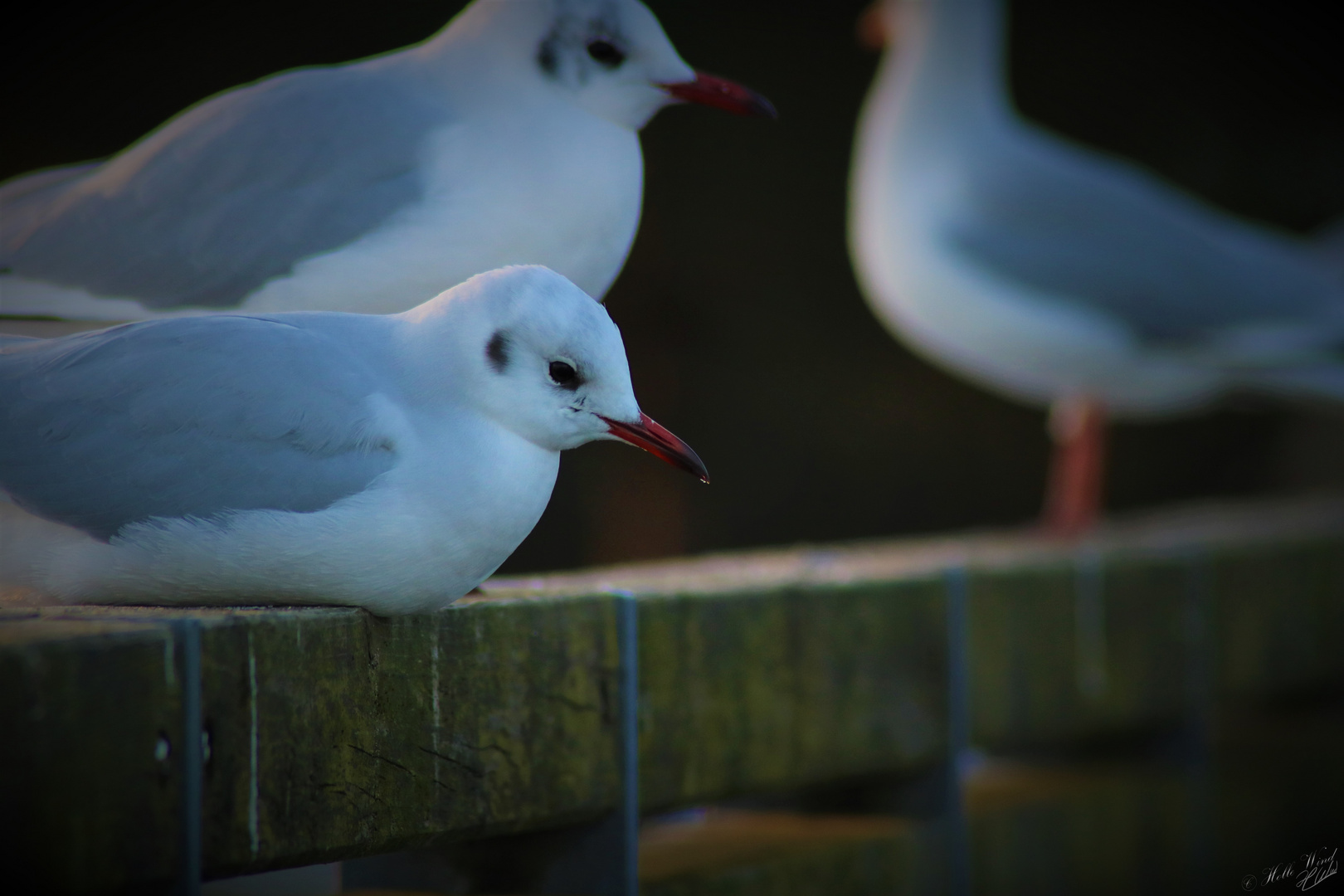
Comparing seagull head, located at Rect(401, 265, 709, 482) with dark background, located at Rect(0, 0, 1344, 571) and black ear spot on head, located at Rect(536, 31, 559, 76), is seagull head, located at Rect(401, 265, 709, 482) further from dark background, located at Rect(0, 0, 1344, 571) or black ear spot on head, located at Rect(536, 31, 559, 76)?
dark background, located at Rect(0, 0, 1344, 571)

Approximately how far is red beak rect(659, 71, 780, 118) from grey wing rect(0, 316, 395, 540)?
2.37 feet

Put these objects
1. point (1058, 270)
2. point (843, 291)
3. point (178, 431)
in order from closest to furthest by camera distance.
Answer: point (178, 431)
point (1058, 270)
point (843, 291)

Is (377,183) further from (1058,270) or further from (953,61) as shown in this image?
(953,61)

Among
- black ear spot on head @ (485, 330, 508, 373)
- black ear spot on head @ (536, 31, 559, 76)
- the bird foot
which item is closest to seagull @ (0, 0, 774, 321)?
black ear spot on head @ (536, 31, 559, 76)

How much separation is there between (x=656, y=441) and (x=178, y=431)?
550 mm

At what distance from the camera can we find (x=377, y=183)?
1901mm

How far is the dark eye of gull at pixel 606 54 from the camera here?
6.45 feet

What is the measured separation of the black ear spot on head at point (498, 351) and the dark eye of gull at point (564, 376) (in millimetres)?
57

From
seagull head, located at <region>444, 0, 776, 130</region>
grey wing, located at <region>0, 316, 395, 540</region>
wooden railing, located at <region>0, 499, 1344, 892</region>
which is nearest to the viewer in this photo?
wooden railing, located at <region>0, 499, 1344, 892</region>

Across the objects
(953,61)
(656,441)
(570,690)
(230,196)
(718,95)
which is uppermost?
(953,61)

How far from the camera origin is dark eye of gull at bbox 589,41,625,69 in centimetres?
197

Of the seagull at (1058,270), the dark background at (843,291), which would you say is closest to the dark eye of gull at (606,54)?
the seagull at (1058,270)

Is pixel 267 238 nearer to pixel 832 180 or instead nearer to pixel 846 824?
pixel 846 824

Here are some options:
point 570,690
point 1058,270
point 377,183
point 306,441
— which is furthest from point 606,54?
point 1058,270
